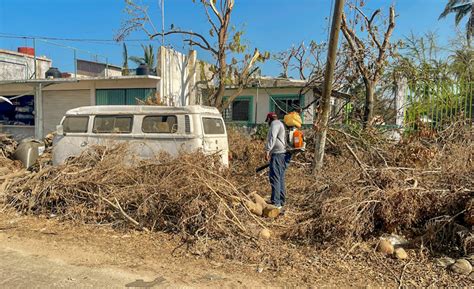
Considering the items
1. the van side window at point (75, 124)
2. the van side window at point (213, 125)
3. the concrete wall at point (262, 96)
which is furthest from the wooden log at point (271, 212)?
the concrete wall at point (262, 96)

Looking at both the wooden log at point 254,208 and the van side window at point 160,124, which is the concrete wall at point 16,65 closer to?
the van side window at point 160,124

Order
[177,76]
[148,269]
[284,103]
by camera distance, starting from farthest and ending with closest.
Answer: [177,76] → [284,103] → [148,269]

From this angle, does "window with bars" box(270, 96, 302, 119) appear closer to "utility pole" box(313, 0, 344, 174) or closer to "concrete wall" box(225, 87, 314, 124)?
"concrete wall" box(225, 87, 314, 124)

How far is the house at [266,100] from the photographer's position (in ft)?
45.6

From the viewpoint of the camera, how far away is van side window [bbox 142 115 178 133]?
26.4 feet

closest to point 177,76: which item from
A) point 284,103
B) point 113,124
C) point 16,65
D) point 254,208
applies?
point 284,103

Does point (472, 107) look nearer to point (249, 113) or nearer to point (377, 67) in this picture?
point (377, 67)

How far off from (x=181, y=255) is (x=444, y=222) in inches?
131

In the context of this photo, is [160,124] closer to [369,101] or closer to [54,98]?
[369,101]

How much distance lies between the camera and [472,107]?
10.5 metres

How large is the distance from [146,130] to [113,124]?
94 centimetres

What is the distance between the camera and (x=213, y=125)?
849 cm

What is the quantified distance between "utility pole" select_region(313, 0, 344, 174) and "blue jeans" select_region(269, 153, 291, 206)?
4.24 feet

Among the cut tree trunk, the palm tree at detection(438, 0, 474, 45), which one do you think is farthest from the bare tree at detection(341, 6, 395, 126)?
the palm tree at detection(438, 0, 474, 45)
